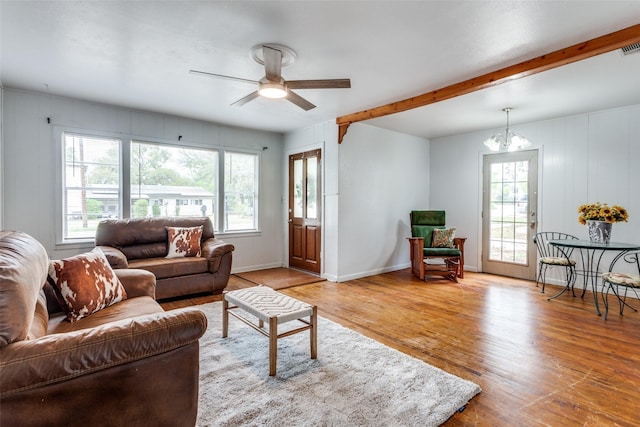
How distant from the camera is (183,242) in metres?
4.23

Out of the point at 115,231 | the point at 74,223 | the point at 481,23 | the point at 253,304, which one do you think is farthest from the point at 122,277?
the point at 481,23

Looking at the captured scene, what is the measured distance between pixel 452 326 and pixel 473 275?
2.61m

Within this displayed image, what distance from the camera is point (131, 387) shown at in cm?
132

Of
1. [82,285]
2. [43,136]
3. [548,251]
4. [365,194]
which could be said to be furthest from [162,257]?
[548,251]

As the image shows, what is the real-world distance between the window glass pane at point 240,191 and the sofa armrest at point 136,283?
112 inches

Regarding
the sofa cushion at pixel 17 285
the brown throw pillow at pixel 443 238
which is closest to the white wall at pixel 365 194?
the brown throw pillow at pixel 443 238

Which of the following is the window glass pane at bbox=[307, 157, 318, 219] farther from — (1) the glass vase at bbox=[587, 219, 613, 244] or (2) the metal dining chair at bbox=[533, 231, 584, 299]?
(1) the glass vase at bbox=[587, 219, 613, 244]

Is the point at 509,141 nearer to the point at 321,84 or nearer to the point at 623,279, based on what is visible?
the point at 623,279

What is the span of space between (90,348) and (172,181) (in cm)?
405

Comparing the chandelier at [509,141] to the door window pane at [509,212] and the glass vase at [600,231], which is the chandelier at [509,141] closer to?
the door window pane at [509,212]

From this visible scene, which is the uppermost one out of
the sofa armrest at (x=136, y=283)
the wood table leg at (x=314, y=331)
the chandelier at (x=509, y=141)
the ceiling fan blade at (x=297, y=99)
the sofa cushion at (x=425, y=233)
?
the ceiling fan blade at (x=297, y=99)

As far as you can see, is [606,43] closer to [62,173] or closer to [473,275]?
[473,275]

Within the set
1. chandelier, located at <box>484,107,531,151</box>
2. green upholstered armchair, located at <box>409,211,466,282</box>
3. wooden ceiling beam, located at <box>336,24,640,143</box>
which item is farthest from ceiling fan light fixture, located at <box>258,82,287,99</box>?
green upholstered armchair, located at <box>409,211,466,282</box>

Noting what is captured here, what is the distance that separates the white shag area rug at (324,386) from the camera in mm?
1763
